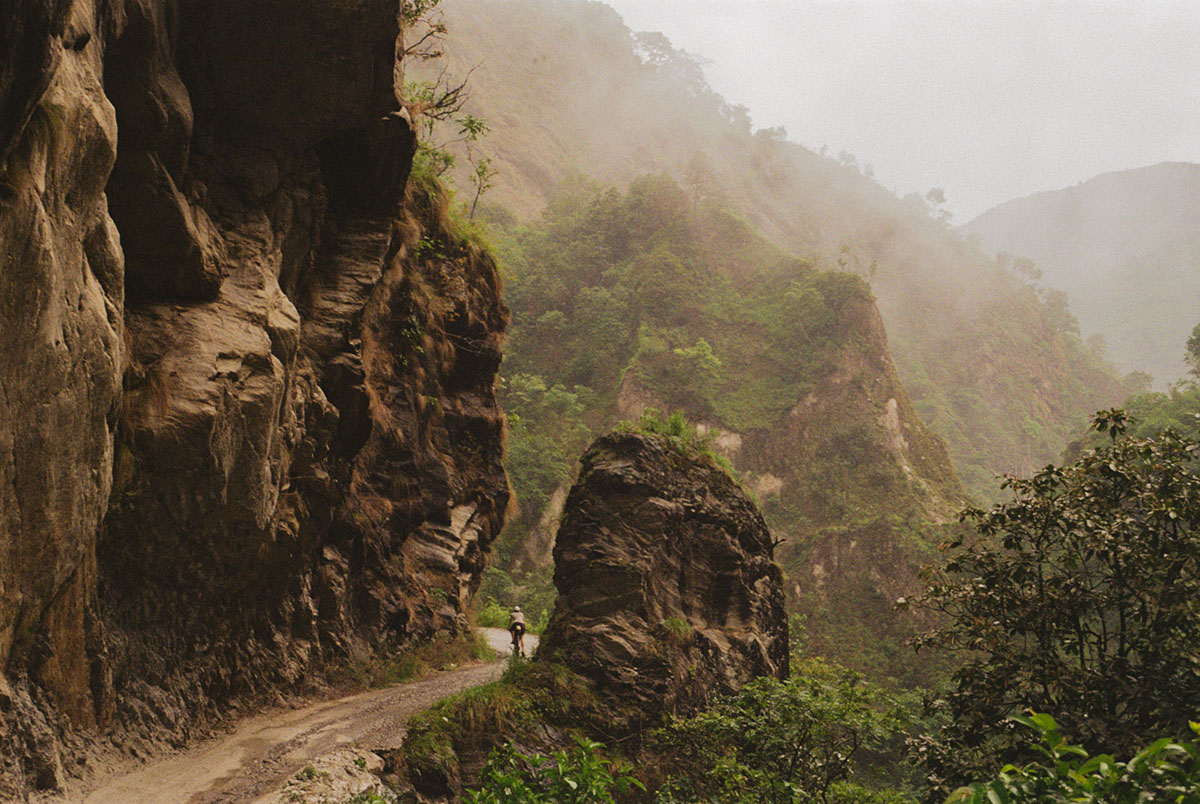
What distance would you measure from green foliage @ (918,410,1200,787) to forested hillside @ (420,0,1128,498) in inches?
2028

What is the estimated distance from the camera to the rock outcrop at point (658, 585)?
42.5 ft

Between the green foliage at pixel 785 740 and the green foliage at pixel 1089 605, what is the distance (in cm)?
248

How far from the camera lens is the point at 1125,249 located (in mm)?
139000

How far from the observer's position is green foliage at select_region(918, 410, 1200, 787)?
6586 millimetres

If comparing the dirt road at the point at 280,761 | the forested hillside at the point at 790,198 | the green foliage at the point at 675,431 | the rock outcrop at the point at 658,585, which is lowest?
the dirt road at the point at 280,761

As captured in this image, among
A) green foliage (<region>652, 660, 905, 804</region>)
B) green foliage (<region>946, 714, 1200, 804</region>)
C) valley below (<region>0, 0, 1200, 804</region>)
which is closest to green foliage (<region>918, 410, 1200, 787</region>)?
valley below (<region>0, 0, 1200, 804</region>)

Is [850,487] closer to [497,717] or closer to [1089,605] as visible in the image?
[497,717]

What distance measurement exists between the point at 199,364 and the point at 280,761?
177 inches

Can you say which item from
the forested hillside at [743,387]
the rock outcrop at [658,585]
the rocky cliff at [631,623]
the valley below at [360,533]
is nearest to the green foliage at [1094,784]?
the valley below at [360,533]

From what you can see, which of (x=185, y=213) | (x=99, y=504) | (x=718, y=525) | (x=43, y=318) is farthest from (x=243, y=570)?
(x=718, y=525)

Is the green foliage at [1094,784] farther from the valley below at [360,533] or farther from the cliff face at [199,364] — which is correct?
the cliff face at [199,364]

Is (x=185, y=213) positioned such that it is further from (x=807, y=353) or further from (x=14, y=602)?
(x=807, y=353)

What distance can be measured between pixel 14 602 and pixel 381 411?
10231 mm

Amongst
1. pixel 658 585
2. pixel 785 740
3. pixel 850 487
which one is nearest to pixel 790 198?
pixel 850 487
